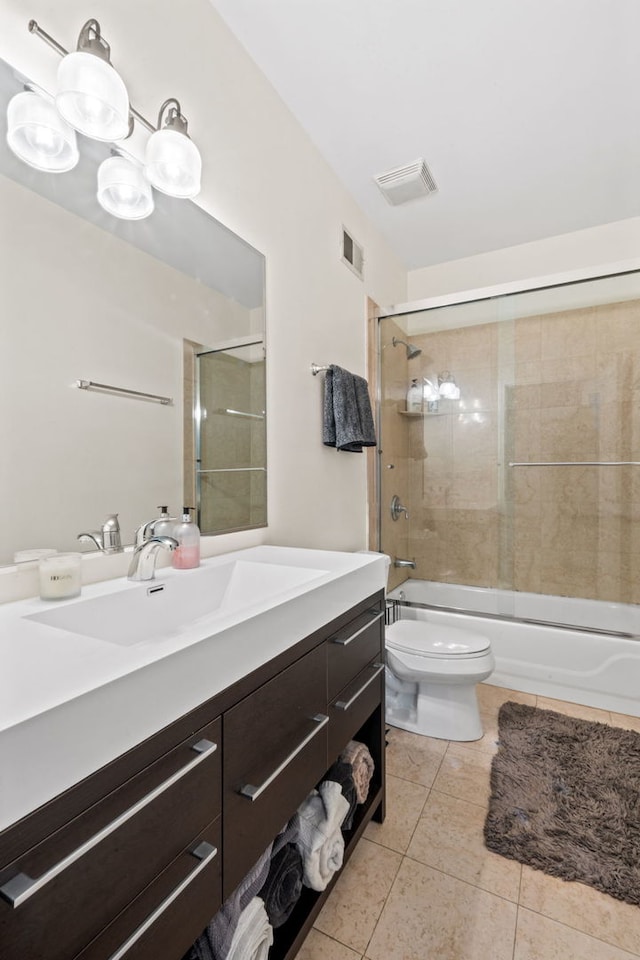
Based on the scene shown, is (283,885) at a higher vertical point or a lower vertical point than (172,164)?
lower

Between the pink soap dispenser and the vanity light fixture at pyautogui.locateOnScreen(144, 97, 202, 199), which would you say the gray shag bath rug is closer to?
the pink soap dispenser

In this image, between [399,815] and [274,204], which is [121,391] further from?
[399,815]

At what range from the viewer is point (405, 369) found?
2.90 meters

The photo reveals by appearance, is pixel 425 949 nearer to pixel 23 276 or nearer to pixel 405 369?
pixel 23 276

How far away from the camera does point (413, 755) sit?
6.01 ft

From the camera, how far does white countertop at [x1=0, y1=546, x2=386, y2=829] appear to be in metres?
0.45

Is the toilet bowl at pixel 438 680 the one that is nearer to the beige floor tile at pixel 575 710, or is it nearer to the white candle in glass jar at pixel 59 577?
the beige floor tile at pixel 575 710

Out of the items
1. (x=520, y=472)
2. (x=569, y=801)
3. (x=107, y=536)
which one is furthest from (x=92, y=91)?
(x=520, y=472)

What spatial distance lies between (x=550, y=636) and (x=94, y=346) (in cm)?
238

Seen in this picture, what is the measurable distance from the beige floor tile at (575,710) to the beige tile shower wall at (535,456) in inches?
27.7

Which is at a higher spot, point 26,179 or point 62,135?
point 62,135

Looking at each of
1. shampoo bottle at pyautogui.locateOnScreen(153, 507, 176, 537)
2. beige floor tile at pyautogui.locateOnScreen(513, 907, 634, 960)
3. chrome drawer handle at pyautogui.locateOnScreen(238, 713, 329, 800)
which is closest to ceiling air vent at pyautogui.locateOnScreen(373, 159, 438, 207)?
shampoo bottle at pyautogui.locateOnScreen(153, 507, 176, 537)

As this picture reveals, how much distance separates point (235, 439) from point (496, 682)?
1.94 meters

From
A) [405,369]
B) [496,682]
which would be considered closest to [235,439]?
[405,369]
